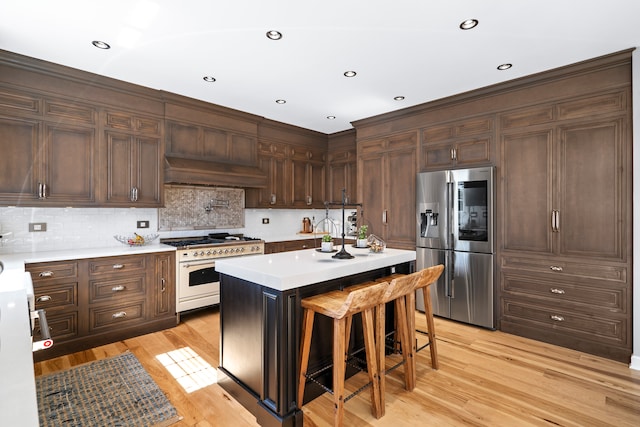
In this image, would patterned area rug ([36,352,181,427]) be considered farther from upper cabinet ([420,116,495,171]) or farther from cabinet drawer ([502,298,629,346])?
upper cabinet ([420,116,495,171])

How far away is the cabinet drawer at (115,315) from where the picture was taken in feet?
10.5

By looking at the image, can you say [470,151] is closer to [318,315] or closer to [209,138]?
[318,315]

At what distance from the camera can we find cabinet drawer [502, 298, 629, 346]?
116 inches

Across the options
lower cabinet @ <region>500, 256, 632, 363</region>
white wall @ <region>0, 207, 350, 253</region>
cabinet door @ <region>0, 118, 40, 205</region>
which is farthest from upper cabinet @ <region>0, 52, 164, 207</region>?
lower cabinet @ <region>500, 256, 632, 363</region>

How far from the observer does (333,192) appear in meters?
5.94

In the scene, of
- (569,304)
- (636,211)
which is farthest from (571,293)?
(636,211)

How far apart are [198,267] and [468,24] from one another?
12.2 ft

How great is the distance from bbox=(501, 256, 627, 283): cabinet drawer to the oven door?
3421 mm

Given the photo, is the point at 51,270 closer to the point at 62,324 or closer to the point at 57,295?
the point at 57,295

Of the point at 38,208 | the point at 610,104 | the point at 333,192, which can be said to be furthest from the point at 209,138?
the point at 610,104

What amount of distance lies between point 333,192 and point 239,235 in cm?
194

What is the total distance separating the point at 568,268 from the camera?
10.5ft

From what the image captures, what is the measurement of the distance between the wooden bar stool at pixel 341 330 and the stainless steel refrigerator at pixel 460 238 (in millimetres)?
2060

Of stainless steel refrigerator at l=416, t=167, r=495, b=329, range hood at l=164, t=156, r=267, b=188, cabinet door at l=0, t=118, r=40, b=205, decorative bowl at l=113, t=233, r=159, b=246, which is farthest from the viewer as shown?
range hood at l=164, t=156, r=267, b=188
